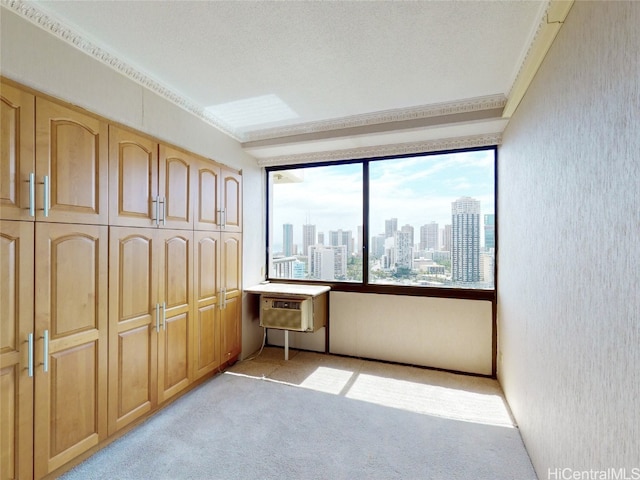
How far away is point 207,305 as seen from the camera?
294cm

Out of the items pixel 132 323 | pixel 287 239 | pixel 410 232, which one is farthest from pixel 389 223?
pixel 132 323

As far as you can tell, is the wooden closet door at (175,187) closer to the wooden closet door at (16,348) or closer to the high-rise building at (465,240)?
the wooden closet door at (16,348)

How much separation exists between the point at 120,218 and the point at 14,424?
1.22 m

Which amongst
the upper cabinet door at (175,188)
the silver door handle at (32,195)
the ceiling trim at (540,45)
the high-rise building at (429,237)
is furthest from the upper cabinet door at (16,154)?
the high-rise building at (429,237)

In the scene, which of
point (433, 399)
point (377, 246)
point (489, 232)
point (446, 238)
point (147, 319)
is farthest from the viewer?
point (377, 246)

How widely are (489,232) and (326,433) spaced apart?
→ 247 centimetres

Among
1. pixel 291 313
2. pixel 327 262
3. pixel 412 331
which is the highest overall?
pixel 327 262

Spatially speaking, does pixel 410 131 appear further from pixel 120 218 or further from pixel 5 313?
pixel 5 313

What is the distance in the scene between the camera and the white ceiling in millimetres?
1670

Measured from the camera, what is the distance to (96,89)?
198 cm

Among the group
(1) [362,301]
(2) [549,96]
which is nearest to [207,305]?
(1) [362,301]

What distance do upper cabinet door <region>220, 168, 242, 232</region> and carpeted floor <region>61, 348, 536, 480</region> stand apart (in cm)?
156

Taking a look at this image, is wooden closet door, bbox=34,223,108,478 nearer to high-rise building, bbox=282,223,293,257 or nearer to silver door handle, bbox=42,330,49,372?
silver door handle, bbox=42,330,49,372

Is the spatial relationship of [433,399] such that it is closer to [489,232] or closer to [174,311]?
[489,232]
